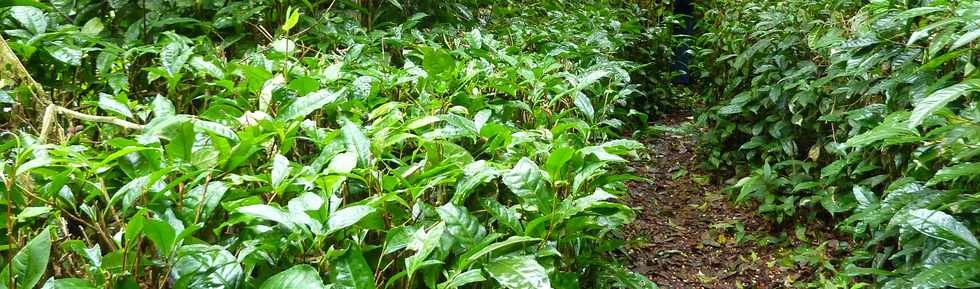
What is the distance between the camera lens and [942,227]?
174 cm

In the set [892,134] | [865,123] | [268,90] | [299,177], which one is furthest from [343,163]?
[865,123]

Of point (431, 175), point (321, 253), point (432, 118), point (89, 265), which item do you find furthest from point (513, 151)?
point (89, 265)

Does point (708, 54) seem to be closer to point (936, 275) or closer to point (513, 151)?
point (936, 275)

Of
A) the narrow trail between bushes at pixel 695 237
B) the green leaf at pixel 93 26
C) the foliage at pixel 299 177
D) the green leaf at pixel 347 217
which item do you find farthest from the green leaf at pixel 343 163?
the narrow trail between bushes at pixel 695 237

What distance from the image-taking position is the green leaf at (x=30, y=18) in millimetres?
1802

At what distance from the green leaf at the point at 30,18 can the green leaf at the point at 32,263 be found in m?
1.17

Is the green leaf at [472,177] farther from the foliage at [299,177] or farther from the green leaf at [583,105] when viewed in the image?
the green leaf at [583,105]

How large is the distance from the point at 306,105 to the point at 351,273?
587 mm

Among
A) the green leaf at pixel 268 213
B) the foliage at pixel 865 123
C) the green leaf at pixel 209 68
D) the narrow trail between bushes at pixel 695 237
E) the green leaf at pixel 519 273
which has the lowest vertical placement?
the narrow trail between bushes at pixel 695 237

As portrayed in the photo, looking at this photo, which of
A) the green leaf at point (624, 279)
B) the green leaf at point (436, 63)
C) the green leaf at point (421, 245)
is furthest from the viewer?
the green leaf at point (436, 63)

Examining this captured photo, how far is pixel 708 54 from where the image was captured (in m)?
5.03

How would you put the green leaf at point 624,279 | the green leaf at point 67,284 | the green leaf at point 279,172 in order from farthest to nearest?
the green leaf at point 624,279, the green leaf at point 279,172, the green leaf at point 67,284

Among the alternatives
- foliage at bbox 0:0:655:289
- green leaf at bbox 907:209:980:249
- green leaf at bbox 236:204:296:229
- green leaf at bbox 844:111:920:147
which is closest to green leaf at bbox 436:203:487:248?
foliage at bbox 0:0:655:289

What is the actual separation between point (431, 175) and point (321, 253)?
0.30 meters
